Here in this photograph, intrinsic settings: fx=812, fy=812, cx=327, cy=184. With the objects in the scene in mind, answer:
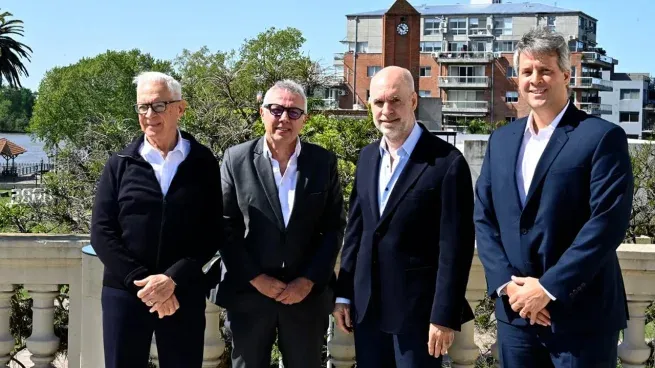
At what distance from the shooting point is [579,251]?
11.1 ft

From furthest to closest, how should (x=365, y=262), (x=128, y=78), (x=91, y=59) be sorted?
(x=91, y=59) < (x=128, y=78) < (x=365, y=262)

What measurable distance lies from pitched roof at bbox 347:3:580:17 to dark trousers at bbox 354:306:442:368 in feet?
314

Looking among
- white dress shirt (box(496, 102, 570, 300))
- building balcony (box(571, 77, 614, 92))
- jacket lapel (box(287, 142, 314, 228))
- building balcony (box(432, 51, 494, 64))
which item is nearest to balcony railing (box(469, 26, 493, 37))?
building balcony (box(432, 51, 494, 64))

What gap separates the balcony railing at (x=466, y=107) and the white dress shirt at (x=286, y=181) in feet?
280

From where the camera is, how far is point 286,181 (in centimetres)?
426

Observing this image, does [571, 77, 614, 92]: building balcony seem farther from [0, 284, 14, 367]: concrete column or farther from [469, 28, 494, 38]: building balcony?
[0, 284, 14, 367]: concrete column

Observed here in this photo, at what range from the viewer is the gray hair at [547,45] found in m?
3.61

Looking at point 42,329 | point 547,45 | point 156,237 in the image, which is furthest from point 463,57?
point 156,237

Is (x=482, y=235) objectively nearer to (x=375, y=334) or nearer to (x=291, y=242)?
(x=375, y=334)

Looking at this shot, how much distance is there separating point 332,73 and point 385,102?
1999cm

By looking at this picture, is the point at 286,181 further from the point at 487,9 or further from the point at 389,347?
the point at 487,9

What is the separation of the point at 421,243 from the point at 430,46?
10046 centimetres

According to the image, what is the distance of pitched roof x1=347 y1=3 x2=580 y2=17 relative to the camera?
321 feet

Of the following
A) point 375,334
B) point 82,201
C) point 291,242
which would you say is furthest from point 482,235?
point 82,201
